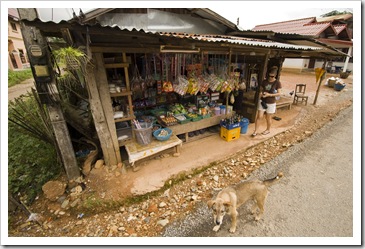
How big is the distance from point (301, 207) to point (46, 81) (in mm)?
4665

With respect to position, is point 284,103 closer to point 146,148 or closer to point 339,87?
point 146,148

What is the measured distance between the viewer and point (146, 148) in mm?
3672

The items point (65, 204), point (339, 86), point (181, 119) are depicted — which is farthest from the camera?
point (339, 86)

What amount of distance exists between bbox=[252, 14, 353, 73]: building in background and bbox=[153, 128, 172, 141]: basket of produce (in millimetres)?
8248

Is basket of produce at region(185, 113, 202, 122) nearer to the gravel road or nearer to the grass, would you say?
the gravel road

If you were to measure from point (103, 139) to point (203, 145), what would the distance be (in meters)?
2.48

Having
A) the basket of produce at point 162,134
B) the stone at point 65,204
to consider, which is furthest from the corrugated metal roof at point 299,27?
the stone at point 65,204

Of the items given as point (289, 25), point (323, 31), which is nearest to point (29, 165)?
point (289, 25)

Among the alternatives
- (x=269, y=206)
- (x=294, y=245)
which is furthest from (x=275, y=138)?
(x=294, y=245)

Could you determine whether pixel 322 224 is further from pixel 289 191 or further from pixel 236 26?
pixel 236 26

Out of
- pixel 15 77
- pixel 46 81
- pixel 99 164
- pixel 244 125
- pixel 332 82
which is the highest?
pixel 46 81

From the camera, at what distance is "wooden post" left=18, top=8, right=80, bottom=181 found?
2.46 metres

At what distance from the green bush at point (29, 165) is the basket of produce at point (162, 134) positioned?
2115 mm

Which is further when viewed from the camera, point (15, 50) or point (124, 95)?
point (15, 50)
